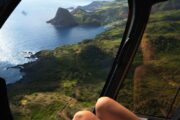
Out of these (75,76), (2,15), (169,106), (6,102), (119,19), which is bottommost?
(169,106)

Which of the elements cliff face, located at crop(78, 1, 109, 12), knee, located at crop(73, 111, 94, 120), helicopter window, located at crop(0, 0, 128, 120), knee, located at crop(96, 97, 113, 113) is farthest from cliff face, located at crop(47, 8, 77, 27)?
knee, located at crop(73, 111, 94, 120)

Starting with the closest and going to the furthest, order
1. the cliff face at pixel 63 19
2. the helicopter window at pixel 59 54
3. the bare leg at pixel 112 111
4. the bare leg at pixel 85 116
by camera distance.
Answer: the bare leg at pixel 85 116 → the bare leg at pixel 112 111 → the helicopter window at pixel 59 54 → the cliff face at pixel 63 19

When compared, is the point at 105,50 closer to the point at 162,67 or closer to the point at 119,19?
the point at 119,19

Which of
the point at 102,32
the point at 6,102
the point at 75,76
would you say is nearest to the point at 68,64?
the point at 75,76

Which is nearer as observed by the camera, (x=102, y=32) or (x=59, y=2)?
(x=59, y=2)

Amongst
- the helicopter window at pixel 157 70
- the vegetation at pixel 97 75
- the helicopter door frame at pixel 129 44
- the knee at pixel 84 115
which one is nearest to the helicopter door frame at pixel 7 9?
the knee at pixel 84 115

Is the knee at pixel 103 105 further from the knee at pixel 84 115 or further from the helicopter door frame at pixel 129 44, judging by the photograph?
the helicopter door frame at pixel 129 44

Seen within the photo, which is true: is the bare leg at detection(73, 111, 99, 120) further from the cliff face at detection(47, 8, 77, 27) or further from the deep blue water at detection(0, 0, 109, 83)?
the cliff face at detection(47, 8, 77, 27)
